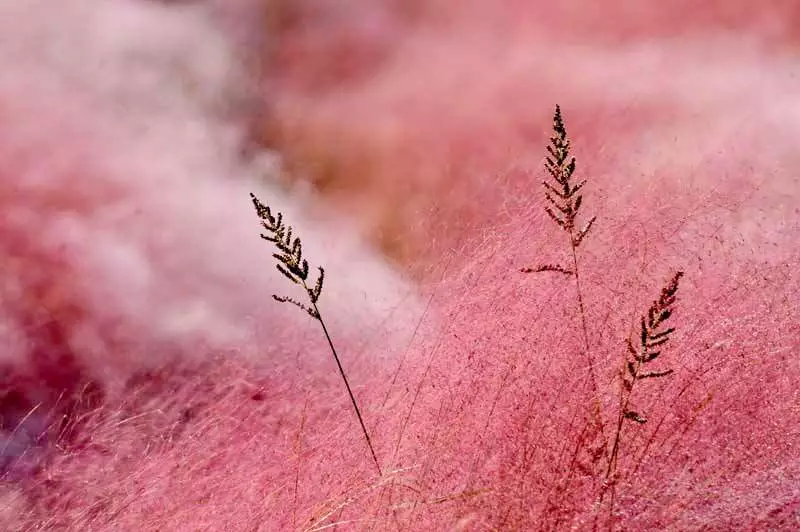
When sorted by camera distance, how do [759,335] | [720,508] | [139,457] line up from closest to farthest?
1. [720,508]
2. [759,335]
3. [139,457]

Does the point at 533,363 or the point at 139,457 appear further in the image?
the point at 139,457

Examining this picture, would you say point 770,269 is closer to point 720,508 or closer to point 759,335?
point 759,335

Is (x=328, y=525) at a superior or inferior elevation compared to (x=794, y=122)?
inferior

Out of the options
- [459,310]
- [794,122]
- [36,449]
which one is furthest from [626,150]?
[36,449]

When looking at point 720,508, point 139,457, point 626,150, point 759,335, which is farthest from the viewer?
point 626,150

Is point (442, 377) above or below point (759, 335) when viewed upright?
above

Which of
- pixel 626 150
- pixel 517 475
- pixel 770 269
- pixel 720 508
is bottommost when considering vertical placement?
pixel 720 508

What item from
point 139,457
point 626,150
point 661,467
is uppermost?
point 626,150

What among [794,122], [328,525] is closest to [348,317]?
[328,525]

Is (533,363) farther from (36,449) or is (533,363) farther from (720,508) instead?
(36,449)
